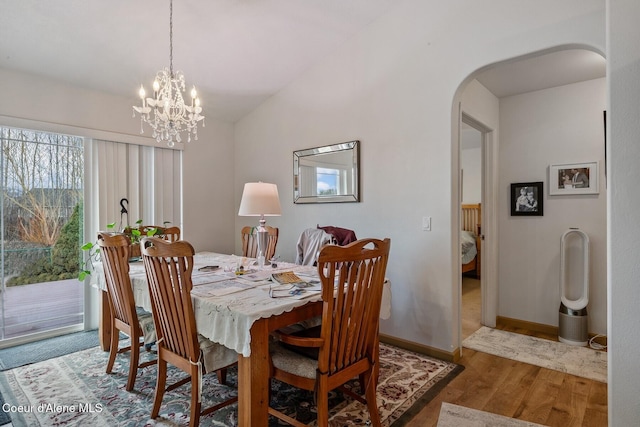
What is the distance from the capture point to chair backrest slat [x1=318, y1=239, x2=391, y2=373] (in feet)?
4.90

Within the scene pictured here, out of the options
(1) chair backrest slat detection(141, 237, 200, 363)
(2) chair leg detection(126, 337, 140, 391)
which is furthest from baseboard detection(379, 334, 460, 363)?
(2) chair leg detection(126, 337, 140, 391)

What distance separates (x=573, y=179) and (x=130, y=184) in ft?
14.8

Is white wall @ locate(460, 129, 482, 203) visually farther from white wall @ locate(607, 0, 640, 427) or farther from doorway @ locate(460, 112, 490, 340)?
white wall @ locate(607, 0, 640, 427)

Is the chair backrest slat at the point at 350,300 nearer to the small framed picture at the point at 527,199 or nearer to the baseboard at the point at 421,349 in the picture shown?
the baseboard at the point at 421,349

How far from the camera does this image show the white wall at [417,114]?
244cm

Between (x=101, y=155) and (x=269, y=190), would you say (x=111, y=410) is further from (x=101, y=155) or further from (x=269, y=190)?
(x=101, y=155)

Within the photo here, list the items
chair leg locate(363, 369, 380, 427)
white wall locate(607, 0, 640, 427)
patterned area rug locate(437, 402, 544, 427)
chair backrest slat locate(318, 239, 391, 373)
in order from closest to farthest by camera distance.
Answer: white wall locate(607, 0, 640, 427), chair backrest slat locate(318, 239, 391, 373), chair leg locate(363, 369, 380, 427), patterned area rug locate(437, 402, 544, 427)

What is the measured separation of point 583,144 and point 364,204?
7.05ft

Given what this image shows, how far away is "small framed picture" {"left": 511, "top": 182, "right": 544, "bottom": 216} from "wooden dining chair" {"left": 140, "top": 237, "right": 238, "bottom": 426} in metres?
3.20

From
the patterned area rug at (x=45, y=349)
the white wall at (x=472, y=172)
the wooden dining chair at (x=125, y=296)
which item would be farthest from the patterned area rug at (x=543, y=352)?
the white wall at (x=472, y=172)

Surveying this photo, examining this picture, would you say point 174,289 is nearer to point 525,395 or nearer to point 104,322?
point 104,322

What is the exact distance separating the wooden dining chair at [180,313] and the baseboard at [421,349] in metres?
1.67

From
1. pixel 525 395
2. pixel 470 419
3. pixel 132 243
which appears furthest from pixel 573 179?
pixel 132 243

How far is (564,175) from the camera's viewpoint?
3320mm
